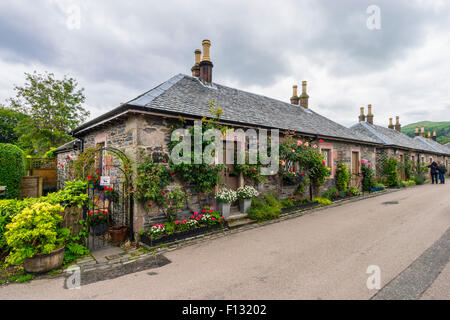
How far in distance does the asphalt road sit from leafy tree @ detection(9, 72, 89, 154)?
2002 cm

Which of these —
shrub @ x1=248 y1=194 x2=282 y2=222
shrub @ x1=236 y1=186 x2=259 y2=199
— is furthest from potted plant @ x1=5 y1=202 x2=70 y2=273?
shrub @ x1=248 y1=194 x2=282 y2=222

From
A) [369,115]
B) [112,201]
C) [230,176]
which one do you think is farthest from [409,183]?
[112,201]

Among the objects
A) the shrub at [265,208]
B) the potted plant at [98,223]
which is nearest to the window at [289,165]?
the shrub at [265,208]

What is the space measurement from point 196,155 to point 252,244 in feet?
8.93

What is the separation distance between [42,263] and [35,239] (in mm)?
448

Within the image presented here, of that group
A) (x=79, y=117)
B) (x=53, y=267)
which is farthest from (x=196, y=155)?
(x=79, y=117)

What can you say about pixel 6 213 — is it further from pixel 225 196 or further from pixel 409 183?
pixel 409 183

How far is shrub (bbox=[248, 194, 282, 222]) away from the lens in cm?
745

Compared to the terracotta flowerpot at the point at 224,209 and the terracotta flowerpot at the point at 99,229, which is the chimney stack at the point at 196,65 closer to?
the terracotta flowerpot at the point at 224,209

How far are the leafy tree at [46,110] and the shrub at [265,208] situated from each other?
62.1ft

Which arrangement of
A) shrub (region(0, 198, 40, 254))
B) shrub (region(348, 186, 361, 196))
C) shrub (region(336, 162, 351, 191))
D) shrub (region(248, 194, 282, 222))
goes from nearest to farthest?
shrub (region(0, 198, 40, 254)) → shrub (region(248, 194, 282, 222)) → shrub (region(336, 162, 351, 191)) → shrub (region(348, 186, 361, 196))

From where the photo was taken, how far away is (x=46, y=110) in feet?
68.7

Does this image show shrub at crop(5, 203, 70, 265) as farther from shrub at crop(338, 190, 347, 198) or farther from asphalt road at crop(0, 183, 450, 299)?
shrub at crop(338, 190, 347, 198)

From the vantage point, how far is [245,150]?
26.2ft
